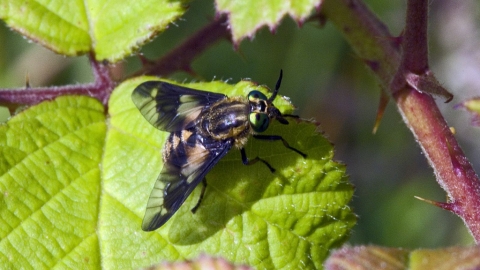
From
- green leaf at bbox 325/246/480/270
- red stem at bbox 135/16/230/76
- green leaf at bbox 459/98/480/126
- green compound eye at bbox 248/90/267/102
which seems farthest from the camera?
red stem at bbox 135/16/230/76

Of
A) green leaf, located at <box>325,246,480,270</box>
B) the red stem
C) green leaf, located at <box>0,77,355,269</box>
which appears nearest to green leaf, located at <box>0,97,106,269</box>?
green leaf, located at <box>0,77,355,269</box>

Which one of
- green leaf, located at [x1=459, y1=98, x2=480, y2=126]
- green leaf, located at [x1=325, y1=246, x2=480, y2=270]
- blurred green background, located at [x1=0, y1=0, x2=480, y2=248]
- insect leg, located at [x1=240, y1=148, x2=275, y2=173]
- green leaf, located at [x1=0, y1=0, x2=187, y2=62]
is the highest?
green leaf, located at [x1=459, y1=98, x2=480, y2=126]

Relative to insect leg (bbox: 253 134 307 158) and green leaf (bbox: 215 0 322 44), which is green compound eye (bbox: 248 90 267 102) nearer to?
insect leg (bbox: 253 134 307 158)

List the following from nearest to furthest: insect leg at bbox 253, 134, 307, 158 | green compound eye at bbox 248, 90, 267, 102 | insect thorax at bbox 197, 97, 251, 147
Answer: insect leg at bbox 253, 134, 307, 158, green compound eye at bbox 248, 90, 267, 102, insect thorax at bbox 197, 97, 251, 147

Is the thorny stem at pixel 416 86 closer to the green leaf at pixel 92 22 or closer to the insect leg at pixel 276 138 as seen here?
the insect leg at pixel 276 138

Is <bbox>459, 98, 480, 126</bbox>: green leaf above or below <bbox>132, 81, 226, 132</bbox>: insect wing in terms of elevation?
above

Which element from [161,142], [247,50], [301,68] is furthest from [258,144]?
[247,50]

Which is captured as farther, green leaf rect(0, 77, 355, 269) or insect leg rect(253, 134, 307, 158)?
insect leg rect(253, 134, 307, 158)
